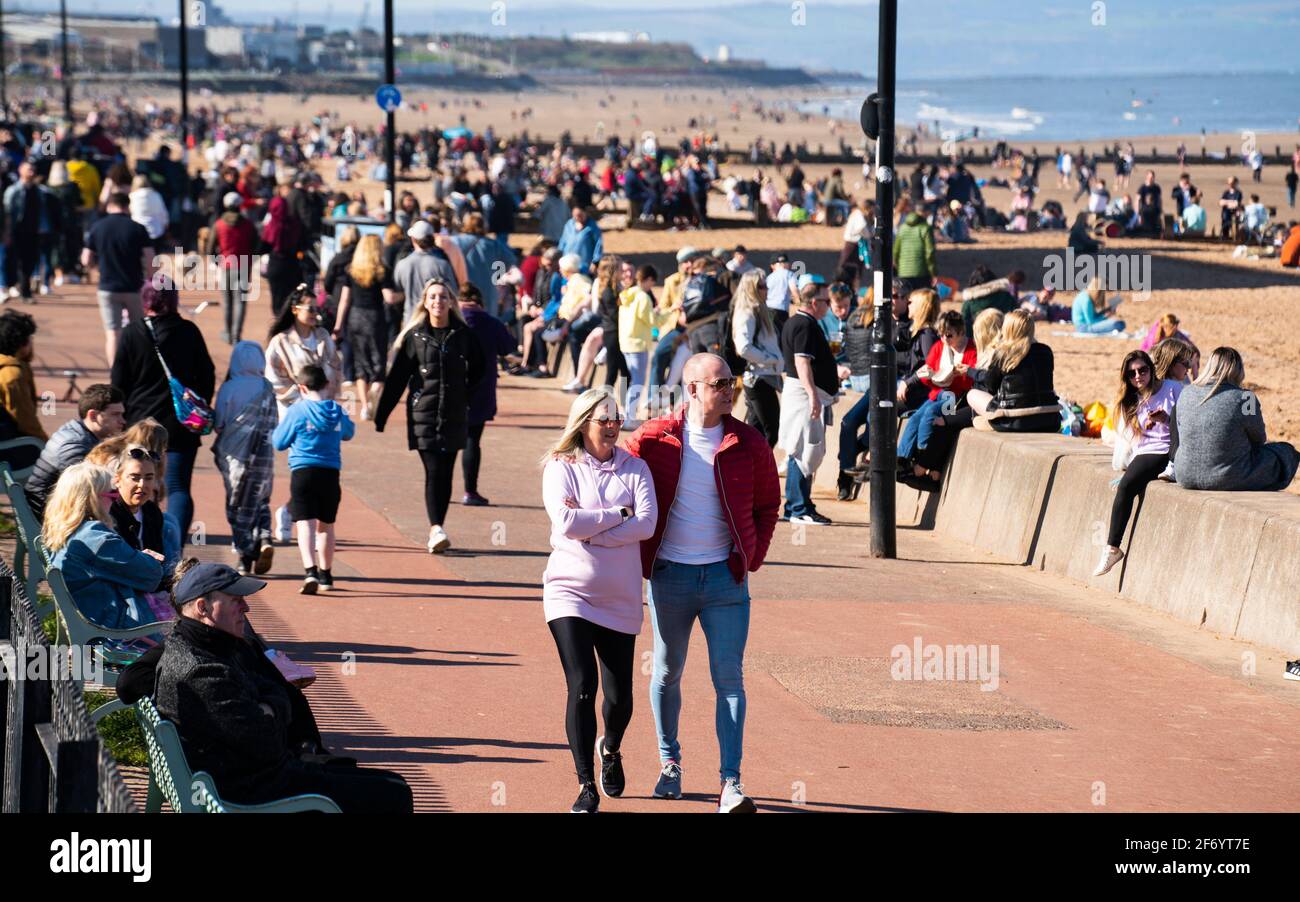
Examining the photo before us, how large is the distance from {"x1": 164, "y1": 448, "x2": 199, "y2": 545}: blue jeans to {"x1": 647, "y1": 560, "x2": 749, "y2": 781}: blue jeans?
4902 millimetres

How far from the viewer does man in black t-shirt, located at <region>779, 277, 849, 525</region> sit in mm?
14109

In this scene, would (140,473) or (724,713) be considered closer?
(724,713)

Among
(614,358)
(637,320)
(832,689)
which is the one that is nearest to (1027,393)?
(832,689)

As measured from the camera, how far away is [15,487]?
941cm

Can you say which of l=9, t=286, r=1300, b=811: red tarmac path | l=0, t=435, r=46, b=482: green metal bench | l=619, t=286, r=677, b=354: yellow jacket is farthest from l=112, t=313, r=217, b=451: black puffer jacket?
l=619, t=286, r=677, b=354: yellow jacket

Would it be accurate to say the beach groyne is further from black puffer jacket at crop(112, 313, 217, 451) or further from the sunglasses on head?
black puffer jacket at crop(112, 313, 217, 451)

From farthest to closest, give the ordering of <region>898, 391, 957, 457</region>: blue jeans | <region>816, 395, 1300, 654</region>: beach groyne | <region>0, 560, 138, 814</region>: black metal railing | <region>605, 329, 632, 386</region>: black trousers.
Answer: <region>605, 329, 632, 386</region>: black trousers < <region>898, 391, 957, 457</region>: blue jeans < <region>816, 395, 1300, 654</region>: beach groyne < <region>0, 560, 138, 814</region>: black metal railing

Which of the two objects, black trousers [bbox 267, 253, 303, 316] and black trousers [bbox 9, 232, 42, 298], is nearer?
black trousers [bbox 267, 253, 303, 316]

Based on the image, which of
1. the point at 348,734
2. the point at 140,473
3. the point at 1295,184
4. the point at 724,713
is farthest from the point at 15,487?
the point at 1295,184

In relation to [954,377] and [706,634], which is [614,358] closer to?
[954,377]

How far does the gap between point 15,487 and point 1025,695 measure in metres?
5.26

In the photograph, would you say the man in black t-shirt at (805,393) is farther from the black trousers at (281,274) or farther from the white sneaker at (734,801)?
the black trousers at (281,274)

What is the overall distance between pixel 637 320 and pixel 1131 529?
26.6ft
